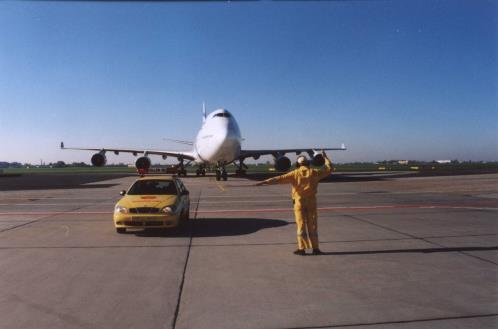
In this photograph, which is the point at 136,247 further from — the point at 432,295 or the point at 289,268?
the point at 432,295

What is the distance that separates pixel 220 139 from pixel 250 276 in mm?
20748

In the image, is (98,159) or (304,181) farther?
(98,159)

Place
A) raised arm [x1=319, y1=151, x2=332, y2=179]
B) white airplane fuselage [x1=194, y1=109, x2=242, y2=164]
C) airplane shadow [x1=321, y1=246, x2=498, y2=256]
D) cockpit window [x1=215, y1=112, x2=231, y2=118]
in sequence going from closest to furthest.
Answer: airplane shadow [x1=321, y1=246, x2=498, y2=256] → raised arm [x1=319, y1=151, x2=332, y2=179] → white airplane fuselage [x1=194, y1=109, x2=242, y2=164] → cockpit window [x1=215, y1=112, x2=231, y2=118]

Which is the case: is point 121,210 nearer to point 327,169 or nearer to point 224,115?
point 327,169

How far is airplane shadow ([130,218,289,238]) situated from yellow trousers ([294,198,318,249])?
220 centimetres

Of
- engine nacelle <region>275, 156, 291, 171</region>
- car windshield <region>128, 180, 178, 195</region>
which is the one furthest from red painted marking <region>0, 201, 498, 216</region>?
engine nacelle <region>275, 156, 291, 171</region>

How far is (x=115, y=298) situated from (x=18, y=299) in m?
1.12

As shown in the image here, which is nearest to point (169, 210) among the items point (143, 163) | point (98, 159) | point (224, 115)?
point (224, 115)

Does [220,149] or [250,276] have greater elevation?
[220,149]

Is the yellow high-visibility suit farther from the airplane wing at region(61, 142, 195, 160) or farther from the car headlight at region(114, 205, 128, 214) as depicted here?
the airplane wing at region(61, 142, 195, 160)

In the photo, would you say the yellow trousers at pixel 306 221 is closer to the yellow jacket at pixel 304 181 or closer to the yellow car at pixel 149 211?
the yellow jacket at pixel 304 181

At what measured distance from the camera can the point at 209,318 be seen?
402 centimetres

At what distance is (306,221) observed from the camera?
22.9 feet

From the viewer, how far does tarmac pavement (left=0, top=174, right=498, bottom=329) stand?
4055 millimetres
